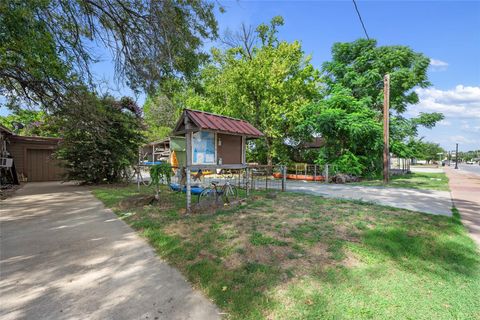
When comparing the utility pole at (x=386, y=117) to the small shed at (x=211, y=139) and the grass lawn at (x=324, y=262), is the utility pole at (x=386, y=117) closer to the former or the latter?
the grass lawn at (x=324, y=262)

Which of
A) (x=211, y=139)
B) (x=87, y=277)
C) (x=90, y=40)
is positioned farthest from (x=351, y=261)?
(x=90, y=40)

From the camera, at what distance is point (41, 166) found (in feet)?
50.6

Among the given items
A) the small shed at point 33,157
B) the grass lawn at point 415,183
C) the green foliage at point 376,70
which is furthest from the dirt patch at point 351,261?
the green foliage at point 376,70

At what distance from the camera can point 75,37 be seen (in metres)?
6.68

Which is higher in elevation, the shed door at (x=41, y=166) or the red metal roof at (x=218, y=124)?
the red metal roof at (x=218, y=124)

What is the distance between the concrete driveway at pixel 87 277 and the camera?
2.44 m

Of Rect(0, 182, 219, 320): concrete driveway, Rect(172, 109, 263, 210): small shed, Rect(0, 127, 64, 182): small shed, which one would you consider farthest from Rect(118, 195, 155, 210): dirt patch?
Rect(0, 127, 64, 182): small shed

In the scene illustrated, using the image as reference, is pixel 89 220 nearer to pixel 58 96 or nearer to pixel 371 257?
pixel 58 96

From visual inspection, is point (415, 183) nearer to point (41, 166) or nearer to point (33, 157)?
point (41, 166)

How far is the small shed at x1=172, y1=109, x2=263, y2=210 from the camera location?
21.0 ft

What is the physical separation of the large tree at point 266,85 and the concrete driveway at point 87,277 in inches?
548

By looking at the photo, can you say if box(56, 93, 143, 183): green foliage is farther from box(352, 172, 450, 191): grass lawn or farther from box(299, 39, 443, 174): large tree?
box(352, 172, 450, 191): grass lawn

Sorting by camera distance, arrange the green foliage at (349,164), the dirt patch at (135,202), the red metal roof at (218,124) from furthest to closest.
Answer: the green foliage at (349,164)
the dirt patch at (135,202)
the red metal roof at (218,124)

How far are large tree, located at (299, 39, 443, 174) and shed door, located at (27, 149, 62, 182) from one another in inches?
640
